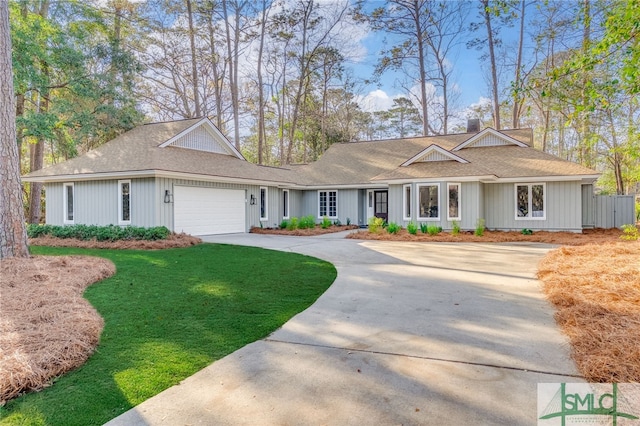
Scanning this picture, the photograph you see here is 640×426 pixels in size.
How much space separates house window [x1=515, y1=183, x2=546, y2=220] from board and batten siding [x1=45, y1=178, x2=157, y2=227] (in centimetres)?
1432

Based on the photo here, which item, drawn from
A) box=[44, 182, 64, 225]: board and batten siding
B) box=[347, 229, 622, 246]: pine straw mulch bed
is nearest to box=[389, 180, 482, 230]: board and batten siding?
box=[347, 229, 622, 246]: pine straw mulch bed

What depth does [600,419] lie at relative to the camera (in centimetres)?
249

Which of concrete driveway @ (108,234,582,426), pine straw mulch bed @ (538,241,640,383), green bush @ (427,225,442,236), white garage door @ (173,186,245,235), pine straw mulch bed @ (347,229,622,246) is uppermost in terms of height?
white garage door @ (173,186,245,235)

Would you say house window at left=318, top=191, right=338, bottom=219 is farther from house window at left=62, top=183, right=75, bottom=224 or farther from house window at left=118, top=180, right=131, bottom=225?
house window at left=62, top=183, right=75, bottom=224

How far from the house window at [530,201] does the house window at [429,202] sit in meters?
3.36

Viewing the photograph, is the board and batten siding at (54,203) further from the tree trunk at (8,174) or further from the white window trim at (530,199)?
the white window trim at (530,199)

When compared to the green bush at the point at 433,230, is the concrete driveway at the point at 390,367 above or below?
below

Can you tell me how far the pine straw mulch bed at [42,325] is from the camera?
3010 millimetres

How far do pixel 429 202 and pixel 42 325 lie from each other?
14249 mm

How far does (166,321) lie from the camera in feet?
14.6

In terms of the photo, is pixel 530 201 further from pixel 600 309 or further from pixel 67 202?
pixel 67 202

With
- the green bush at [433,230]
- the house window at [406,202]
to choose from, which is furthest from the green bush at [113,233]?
the house window at [406,202]

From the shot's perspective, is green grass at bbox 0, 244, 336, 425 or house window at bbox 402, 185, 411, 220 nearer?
green grass at bbox 0, 244, 336, 425

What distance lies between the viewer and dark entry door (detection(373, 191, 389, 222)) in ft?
65.9
